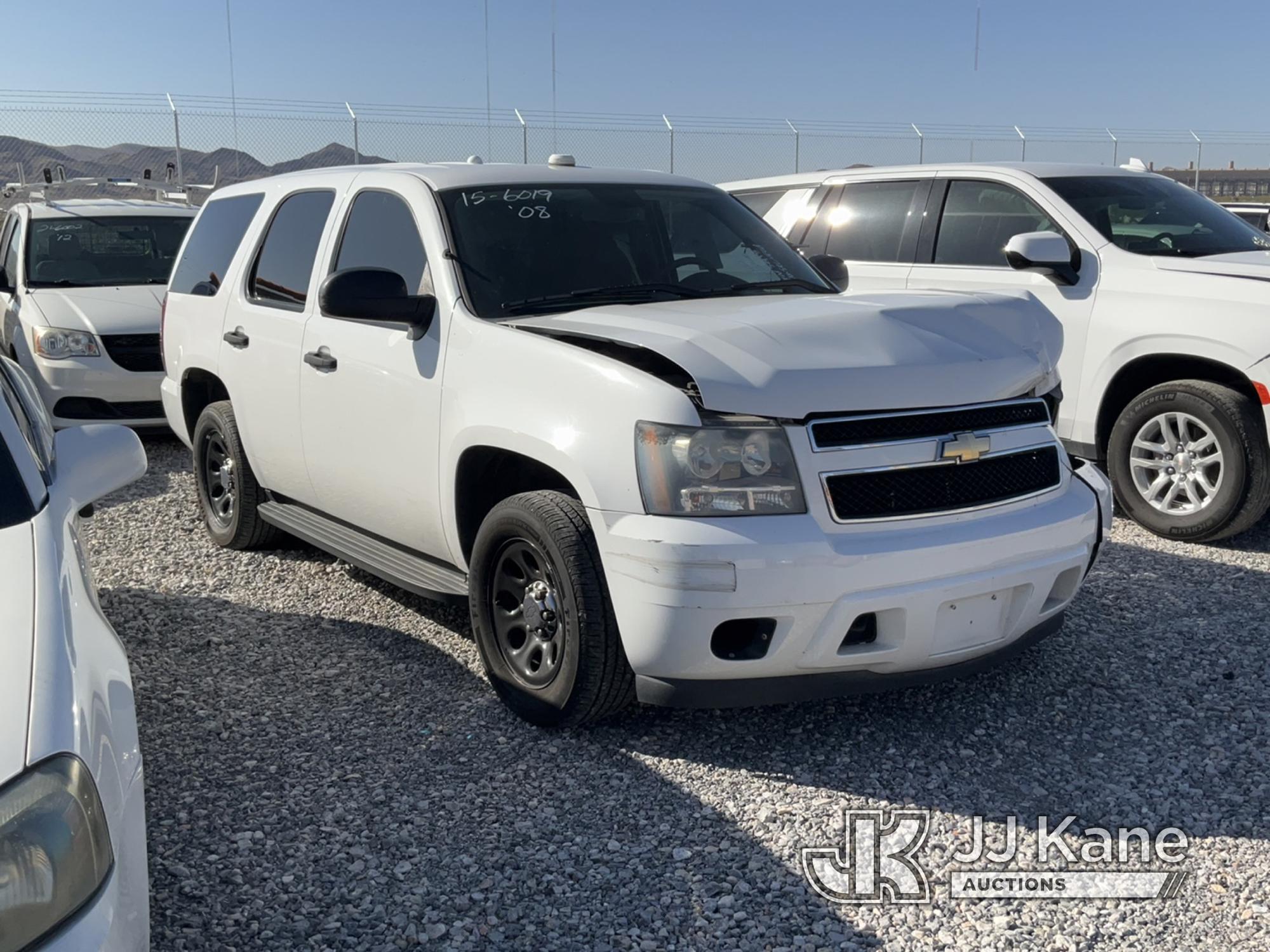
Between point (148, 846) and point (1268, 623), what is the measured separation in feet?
13.8

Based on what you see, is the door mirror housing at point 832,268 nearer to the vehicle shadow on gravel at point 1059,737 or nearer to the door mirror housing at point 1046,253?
the door mirror housing at point 1046,253

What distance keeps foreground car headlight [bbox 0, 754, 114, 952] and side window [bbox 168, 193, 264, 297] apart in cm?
428

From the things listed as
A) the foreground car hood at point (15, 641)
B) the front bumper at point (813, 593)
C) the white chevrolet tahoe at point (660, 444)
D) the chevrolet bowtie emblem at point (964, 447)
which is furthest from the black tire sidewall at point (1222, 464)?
the foreground car hood at point (15, 641)

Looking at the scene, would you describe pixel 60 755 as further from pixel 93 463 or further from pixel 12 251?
pixel 12 251

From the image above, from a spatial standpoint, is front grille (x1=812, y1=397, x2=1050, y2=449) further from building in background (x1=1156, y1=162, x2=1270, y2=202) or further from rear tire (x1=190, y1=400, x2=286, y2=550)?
building in background (x1=1156, y1=162, x2=1270, y2=202)

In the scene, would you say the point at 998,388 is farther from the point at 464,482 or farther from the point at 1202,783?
the point at 464,482

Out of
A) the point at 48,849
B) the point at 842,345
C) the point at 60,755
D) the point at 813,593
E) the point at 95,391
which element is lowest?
the point at 95,391

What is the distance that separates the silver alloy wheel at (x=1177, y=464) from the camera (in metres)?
6.05

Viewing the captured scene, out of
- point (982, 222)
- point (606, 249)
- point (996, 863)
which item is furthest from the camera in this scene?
point (982, 222)

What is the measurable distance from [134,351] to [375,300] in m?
5.62

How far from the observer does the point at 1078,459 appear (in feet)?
13.9

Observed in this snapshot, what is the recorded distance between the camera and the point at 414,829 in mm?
3322

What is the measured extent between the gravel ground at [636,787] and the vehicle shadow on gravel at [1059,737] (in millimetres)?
11

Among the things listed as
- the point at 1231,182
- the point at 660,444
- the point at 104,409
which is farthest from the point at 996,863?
the point at 1231,182
